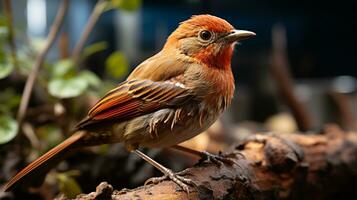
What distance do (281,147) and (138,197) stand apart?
919 millimetres

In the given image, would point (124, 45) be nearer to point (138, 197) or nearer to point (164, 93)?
point (164, 93)

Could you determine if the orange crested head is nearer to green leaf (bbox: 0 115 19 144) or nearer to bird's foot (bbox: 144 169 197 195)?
bird's foot (bbox: 144 169 197 195)

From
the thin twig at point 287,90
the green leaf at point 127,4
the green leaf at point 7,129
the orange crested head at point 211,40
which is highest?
the green leaf at point 127,4

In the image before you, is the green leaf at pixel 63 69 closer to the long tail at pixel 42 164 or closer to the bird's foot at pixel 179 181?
the long tail at pixel 42 164

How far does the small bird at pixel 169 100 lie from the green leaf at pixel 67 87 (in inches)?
26.1

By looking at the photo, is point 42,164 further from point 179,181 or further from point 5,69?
point 5,69

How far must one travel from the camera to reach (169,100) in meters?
2.12

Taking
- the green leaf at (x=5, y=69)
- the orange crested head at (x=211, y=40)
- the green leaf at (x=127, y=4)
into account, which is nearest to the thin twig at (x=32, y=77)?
the green leaf at (x=5, y=69)

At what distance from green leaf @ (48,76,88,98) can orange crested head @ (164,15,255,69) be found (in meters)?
0.84

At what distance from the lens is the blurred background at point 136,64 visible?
9.62ft

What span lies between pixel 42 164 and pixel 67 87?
32.5 inches

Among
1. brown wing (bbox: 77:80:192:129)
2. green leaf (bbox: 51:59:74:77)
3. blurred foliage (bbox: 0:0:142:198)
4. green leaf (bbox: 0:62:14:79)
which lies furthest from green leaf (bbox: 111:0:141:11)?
brown wing (bbox: 77:80:192:129)

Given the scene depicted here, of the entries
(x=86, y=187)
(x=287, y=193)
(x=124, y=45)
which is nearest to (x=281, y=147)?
(x=287, y=193)

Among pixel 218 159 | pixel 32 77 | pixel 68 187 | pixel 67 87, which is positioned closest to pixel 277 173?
pixel 218 159
